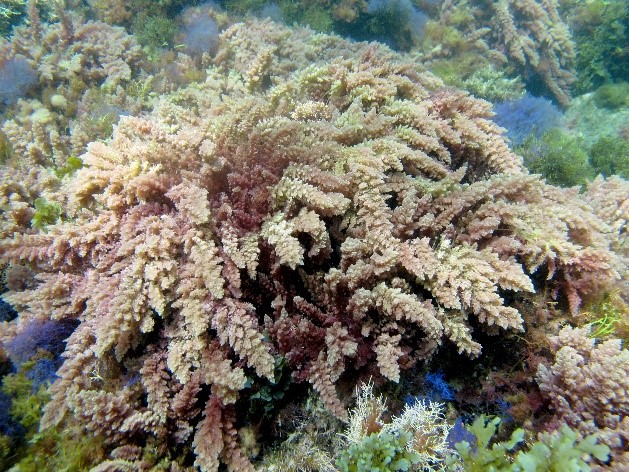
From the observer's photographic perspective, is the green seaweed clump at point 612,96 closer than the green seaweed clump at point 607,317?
No

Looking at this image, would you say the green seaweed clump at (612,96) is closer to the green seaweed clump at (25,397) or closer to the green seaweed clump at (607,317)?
the green seaweed clump at (607,317)

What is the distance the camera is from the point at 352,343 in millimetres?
2545

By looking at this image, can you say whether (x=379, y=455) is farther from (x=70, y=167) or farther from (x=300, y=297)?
(x=70, y=167)

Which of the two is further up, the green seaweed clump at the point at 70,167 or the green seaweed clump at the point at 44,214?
the green seaweed clump at the point at 70,167

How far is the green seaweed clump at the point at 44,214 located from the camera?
3.36 m

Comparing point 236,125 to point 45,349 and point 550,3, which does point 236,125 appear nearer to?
point 45,349

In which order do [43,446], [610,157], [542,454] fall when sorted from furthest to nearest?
[610,157], [43,446], [542,454]

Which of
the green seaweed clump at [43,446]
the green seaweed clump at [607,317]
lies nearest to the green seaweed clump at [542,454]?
the green seaweed clump at [607,317]

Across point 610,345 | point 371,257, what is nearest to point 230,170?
point 371,257

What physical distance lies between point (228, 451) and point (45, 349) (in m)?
1.72

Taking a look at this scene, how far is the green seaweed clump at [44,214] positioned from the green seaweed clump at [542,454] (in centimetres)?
390

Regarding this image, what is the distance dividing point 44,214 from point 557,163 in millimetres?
6430

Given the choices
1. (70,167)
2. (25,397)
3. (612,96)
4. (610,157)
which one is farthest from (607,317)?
(612,96)

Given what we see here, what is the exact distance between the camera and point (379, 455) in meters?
2.31
